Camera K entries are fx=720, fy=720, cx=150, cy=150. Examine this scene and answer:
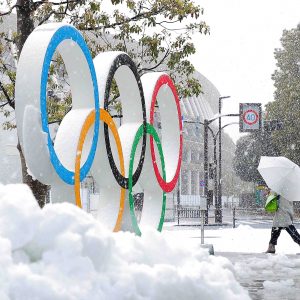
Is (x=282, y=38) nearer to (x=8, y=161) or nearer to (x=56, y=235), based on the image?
(x=8, y=161)

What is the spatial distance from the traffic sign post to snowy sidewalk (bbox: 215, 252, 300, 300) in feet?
52.7

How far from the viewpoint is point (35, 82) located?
25.4ft

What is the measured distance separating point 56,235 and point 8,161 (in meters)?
53.6

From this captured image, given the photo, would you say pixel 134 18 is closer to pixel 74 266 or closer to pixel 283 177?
pixel 283 177

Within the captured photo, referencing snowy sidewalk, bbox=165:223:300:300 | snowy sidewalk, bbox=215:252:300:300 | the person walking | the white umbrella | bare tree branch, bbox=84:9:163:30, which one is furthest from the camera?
bare tree branch, bbox=84:9:163:30

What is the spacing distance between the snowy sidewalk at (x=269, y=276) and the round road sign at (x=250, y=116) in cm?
1619

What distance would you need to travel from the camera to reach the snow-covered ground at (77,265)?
4.56m

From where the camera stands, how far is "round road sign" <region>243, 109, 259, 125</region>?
1211 inches

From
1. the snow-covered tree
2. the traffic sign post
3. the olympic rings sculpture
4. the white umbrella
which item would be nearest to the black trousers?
the white umbrella

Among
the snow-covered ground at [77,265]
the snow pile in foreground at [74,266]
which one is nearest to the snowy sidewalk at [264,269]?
the snow-covered ground at [77,265]

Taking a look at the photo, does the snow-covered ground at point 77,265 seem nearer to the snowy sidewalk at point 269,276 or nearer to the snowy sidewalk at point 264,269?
the snowy sidewalk at point 264,269

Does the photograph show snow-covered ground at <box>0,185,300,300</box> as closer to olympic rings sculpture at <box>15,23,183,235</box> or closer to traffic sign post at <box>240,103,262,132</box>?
olympic rings sculpture at <box>15,23,183,235</box>

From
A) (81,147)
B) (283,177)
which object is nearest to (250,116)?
(283,177)

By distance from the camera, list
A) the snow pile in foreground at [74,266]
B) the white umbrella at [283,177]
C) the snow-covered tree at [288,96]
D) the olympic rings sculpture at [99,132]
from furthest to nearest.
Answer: the snow-covered tree at [288,96] < the white umbrella at [283,177] < the olympic rings sculpture at [99,132] < the snow pile in foreground at [74,266]
